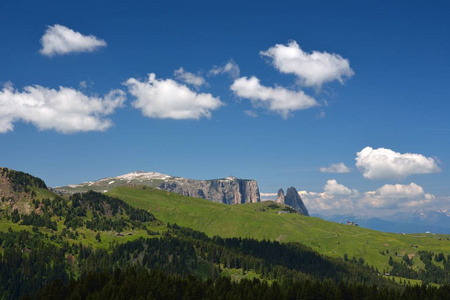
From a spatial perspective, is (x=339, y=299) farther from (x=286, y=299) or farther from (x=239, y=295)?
(x=239, y=295)

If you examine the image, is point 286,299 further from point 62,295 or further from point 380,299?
point 62,295

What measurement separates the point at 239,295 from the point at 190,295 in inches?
968

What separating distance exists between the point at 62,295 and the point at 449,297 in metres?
193

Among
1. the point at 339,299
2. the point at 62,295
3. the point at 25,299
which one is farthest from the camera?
the point at 339,299

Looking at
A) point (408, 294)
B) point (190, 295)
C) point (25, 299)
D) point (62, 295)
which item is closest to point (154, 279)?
point (190, 295)

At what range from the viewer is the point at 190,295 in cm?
18925

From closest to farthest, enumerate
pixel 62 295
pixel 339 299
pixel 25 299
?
pixel 25 299 → pixel 62 295 → pixel 339 299

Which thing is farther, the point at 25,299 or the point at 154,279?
the point at 154,279

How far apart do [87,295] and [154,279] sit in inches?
1305

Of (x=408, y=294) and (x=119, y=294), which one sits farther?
(x=408, y=294)

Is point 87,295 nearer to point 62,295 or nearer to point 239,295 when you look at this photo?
point 62,295

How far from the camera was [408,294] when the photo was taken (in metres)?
199

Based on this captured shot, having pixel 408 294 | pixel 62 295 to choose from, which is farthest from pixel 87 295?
pixel 408 294

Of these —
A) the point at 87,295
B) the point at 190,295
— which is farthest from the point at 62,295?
the point at 190,295
